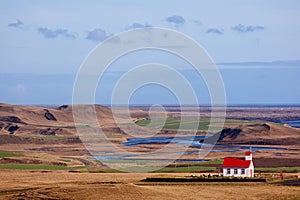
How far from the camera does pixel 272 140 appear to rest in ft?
338

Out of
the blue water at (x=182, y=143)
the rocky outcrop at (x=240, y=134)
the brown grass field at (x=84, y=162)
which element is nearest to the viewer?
the brown grass field at (x=84, y=162)

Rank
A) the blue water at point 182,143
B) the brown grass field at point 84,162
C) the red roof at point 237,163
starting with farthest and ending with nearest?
the blue water at point 182,143
the red roof at point 237,163
the brown grass field at point 84,162

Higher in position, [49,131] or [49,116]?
[49,116]

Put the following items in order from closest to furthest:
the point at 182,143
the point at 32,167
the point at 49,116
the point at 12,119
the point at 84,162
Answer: the point at 32,167 < the point at 84,162 < the point at 182,143 < the point at 12,119 < the point at 49,116

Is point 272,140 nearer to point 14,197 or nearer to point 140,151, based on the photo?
point 140,151

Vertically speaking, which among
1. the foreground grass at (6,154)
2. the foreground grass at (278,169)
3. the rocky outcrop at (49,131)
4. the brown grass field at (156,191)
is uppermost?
the rocky outcrop at (49,131)

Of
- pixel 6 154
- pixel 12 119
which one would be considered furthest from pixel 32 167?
pixel 12 119

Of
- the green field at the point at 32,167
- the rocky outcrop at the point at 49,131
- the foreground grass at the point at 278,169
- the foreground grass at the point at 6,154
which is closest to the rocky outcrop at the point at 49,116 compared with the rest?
the rocky outcrop at the point at 49,131

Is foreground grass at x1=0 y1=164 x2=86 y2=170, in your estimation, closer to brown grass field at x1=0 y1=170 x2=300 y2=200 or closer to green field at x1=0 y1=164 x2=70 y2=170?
green field at x1=0 y1=164 x2=70 y2=170

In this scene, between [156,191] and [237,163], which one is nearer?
[156,191]

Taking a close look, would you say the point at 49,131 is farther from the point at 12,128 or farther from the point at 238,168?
the point at 238,168

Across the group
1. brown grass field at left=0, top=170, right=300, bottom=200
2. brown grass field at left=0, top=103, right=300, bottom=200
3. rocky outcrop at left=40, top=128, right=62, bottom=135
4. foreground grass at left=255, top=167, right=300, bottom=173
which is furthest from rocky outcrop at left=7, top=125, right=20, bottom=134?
brown grass field at left=0, top=170, right=300, bottom=200

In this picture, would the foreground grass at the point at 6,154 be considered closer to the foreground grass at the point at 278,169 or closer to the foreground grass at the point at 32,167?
the foreground grass at the point at 32,167

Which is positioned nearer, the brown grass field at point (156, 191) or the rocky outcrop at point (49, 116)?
the brown grass field at point (156, 191)
